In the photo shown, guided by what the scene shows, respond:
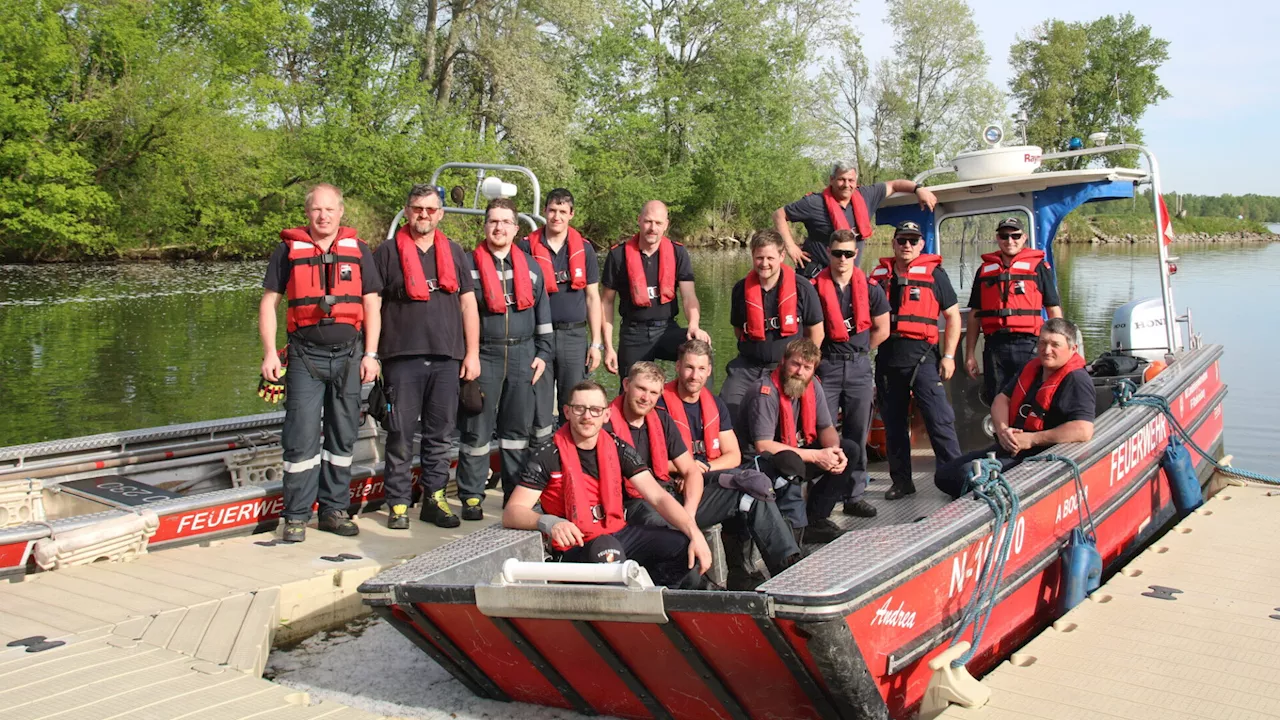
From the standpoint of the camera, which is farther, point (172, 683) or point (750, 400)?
point (750, 400)

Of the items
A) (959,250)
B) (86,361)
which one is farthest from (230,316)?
(959,250)

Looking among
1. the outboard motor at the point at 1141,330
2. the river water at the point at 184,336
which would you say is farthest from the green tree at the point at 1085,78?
the outboard motor at the point at 1141,330

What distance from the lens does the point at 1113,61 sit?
50406 mm

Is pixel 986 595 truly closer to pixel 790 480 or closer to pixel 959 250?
pixel 790 480

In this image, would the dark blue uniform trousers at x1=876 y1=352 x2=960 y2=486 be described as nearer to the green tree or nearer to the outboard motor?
the outboard motor

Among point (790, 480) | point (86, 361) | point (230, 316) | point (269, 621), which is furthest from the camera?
point (230, 316)

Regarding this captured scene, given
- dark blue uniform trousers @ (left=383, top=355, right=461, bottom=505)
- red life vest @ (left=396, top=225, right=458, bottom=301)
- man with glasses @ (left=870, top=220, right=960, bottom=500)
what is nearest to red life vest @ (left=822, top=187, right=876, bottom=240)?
man with glasses @ (left=870, top=220, right=960, bottom=500)

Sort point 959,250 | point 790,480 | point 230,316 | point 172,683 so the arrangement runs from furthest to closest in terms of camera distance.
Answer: point 230,316 < point 959,250 < point 790,480 < point 172,683

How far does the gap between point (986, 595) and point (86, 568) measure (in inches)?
164

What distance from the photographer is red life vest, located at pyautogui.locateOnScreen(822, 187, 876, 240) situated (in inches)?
270

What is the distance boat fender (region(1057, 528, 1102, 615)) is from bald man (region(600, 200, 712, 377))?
235 centimetres

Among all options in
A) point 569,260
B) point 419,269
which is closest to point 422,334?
point 419,269

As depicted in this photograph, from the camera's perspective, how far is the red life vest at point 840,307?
6246mm

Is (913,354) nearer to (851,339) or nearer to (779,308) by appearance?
(851,339)
